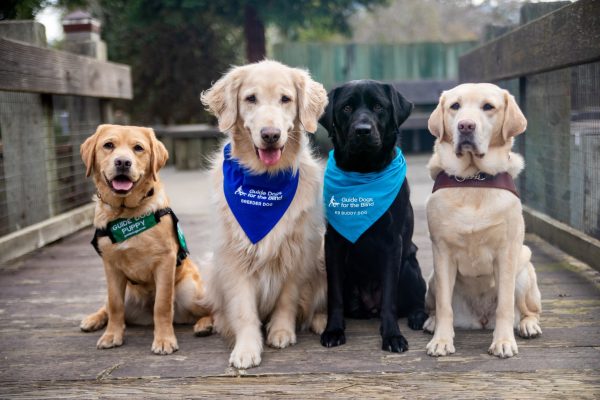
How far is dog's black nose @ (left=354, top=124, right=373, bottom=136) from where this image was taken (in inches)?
111

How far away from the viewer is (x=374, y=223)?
2.93 metres

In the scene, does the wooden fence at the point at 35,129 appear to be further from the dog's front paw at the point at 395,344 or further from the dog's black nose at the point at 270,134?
the dog's front paw at the point at 395,344

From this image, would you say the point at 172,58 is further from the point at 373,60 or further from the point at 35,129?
the point at 35,129

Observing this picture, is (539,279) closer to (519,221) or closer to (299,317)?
(519,221)

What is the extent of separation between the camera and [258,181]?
2.94m

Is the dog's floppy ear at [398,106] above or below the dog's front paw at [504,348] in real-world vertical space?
above

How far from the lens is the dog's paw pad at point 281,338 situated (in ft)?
9.38

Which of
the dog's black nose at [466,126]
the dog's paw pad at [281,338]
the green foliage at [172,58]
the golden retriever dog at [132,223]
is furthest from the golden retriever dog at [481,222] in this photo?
the green foliage at [172,58]

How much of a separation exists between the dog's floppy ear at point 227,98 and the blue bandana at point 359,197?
636 mm

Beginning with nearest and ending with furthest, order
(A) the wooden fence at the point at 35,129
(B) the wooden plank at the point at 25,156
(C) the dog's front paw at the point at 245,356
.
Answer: (C) the dog's front paw at the point at 245,356, (A) the wooden fence at the point at 35,129, (B) the wooden plank at the point at 25,156

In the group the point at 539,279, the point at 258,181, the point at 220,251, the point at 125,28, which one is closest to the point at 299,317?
the point at 220,251

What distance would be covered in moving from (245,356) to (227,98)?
1222mm

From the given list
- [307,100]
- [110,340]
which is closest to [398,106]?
[307,100]

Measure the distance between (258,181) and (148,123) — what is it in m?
12.0
